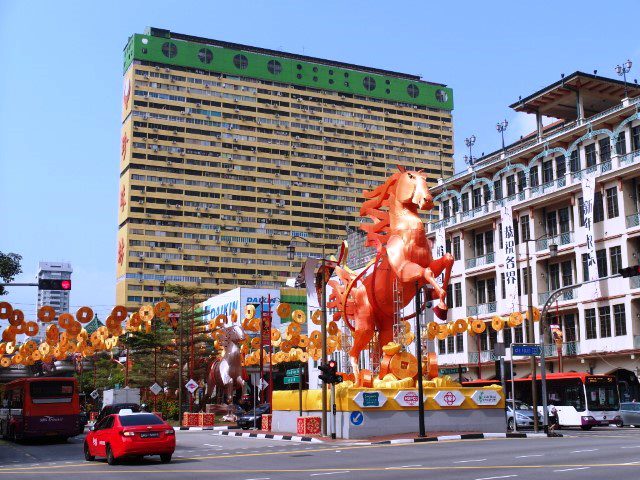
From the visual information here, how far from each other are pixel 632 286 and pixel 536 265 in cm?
828

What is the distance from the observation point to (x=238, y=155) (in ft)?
450

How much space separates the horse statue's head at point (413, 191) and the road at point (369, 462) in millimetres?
8581

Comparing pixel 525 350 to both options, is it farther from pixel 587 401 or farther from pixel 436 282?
pixel 587 401

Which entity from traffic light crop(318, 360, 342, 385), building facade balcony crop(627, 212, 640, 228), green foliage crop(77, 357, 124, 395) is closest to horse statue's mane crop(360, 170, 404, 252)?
traffic light crop(318, 360, 342, 385)

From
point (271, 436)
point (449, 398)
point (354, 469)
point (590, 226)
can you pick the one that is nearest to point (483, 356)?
point (590, 226)

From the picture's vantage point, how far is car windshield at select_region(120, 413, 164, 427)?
22.5m

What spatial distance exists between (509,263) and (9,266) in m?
32.6

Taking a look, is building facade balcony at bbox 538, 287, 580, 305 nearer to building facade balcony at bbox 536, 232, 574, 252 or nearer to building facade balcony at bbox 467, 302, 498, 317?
building facade balcony at bbox 536, 232, 574, 252

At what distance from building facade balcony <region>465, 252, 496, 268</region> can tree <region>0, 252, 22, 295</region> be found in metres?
34.2

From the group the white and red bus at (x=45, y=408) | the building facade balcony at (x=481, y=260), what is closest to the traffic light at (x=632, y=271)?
the white and red bus at (x=45, y=408)

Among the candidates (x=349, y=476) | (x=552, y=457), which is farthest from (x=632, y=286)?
(x=349, y=476)

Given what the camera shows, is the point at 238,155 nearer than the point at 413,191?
No

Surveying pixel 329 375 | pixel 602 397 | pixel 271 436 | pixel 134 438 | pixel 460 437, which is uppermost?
pixel 329 375

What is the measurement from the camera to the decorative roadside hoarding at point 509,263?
181 ft
